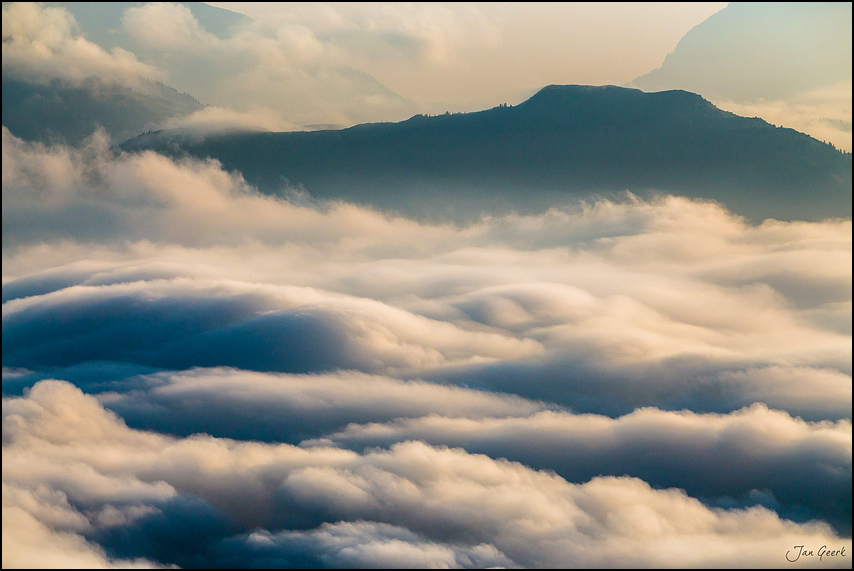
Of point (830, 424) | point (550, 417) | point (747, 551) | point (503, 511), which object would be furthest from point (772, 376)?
point (503, 511)

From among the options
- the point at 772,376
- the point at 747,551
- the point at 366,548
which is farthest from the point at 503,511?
the point at 772,376

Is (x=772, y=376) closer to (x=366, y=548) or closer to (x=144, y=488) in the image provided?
(x=366, y=548)

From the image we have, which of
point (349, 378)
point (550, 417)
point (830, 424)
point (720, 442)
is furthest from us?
point (349, 378)

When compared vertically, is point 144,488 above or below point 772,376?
below

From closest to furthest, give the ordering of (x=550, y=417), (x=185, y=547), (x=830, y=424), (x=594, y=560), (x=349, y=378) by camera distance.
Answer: (x=594, y=560) < (x=185, y=547) < (x=830, y=424) < (x=550, y=417) < (x=349, y=378)

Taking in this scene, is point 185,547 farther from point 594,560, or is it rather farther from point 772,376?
point 772,376

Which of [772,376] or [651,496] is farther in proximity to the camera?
[772,376]

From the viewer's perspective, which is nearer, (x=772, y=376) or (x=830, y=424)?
(x=830, y=424)

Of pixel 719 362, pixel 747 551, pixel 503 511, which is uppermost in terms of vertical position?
pixel 719 362

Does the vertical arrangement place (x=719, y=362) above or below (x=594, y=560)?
above
